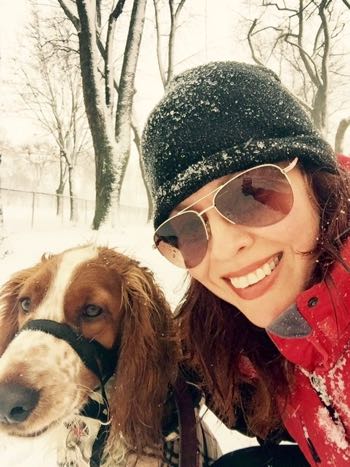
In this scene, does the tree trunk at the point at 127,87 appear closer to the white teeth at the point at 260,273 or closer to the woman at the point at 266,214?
the woman at the point at 266,214

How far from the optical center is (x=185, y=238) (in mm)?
1536

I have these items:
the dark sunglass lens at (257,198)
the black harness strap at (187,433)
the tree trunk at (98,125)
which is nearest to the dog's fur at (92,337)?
the black harness strap at (187,433)

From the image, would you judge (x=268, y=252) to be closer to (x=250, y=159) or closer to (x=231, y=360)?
(x=250, y=159)

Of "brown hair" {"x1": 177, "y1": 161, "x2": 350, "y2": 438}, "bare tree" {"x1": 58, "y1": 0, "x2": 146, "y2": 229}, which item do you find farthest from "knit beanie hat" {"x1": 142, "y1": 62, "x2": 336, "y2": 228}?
"bare tree" {"x1": 58, "y1": 0, "x2": 146, "y2": 229}

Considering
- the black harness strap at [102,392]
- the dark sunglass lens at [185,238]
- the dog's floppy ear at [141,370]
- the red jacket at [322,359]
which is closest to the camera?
the red jacket at [322,359]

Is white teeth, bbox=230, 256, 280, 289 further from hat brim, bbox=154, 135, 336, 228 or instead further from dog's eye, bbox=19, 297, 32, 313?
dog's eye, bbox=19, 297, 32, 313

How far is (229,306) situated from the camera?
74.2 inches

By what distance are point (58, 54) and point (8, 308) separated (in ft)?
39.1

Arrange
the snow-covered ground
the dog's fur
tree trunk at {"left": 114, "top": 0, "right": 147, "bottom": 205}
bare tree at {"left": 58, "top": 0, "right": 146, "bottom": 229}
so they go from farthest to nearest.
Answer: tree trunk at {"left": 114, "top": 0, "right": 147, "bottom": 205} → bare tree at {"left": 58, "top": 0, "right": 146, "bottom": 229} → the snow-covered ground → the dog's fur

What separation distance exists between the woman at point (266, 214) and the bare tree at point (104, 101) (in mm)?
6674

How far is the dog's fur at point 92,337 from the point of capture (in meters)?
1.65

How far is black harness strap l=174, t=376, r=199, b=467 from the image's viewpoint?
1761 millimetres

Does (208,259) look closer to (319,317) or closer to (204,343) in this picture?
(319,317)

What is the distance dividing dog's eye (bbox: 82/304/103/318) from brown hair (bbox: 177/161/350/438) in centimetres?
36
